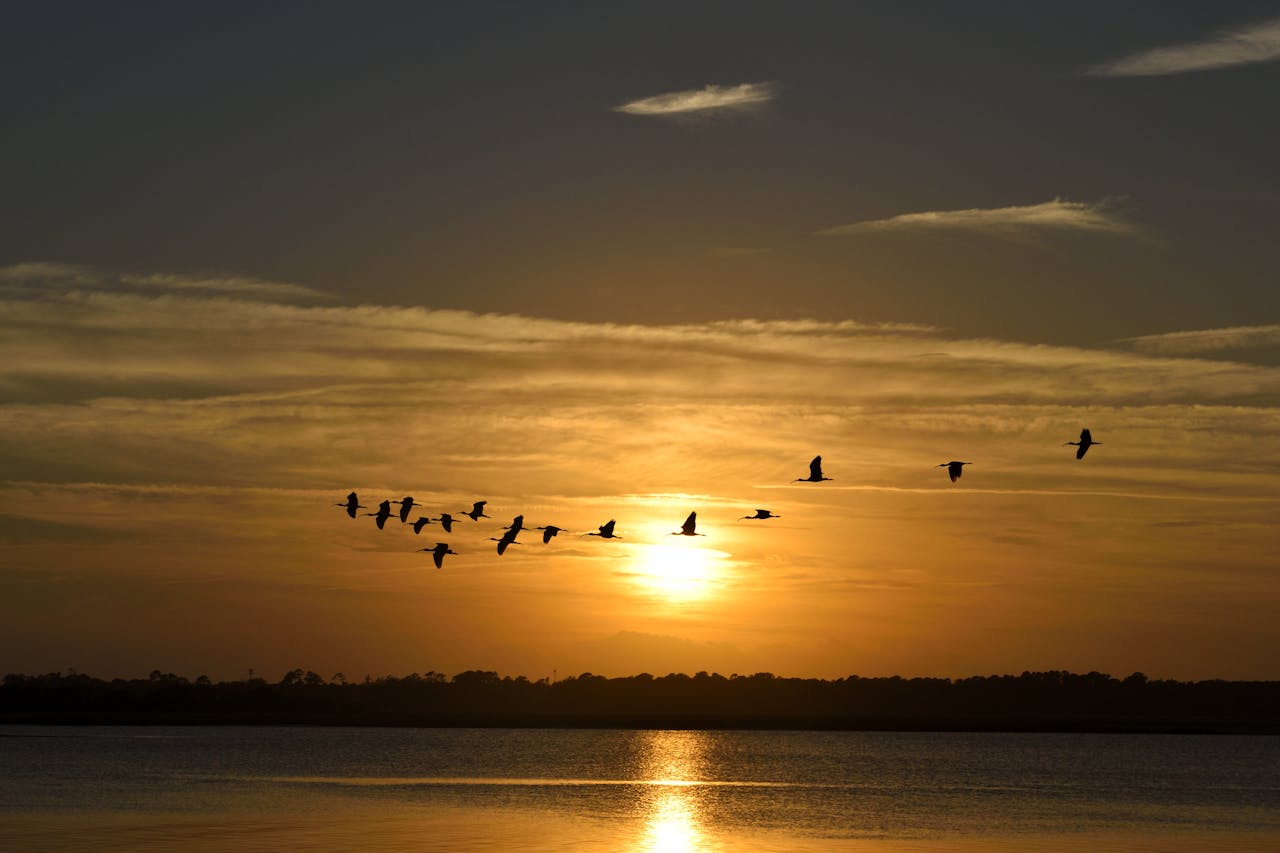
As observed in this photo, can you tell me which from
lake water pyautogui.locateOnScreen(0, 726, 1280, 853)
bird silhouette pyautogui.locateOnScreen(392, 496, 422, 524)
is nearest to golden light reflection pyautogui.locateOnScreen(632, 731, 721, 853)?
lake water pyautogui.locateOnScreen(0, 726, 1280, 853)

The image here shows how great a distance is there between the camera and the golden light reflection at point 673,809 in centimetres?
6725

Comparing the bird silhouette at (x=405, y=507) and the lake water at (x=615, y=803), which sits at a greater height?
the bird silhouette at (x=405, y=507)

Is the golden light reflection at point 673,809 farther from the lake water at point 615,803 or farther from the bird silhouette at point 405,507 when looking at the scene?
the bird silhouette at point 405,507

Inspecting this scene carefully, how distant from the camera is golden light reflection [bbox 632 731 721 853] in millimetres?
67250

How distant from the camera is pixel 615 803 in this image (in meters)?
93.2

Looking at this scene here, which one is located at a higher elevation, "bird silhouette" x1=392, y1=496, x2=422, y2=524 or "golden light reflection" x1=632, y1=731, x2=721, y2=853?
"bird silhouette" x1=392, y1=496, x2=422, y2=524

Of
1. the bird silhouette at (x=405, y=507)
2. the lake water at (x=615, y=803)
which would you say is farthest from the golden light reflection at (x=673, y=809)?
the bird silhouette at (x=405, y=507)

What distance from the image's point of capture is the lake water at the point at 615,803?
67.9 metres

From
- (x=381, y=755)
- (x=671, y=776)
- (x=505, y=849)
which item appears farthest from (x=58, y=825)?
(x=381, y=755)

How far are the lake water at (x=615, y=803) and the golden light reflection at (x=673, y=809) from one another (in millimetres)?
226

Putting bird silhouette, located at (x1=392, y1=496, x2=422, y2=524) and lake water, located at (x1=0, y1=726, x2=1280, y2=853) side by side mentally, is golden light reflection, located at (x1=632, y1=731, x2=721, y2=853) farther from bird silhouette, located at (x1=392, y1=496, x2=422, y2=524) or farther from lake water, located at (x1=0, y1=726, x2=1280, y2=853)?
bird silhouette, located at (x1=392, y1=496, x2=422, y2=524)

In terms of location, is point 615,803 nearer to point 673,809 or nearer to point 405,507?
point 673,809

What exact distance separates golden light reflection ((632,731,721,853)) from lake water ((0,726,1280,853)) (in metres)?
0.23

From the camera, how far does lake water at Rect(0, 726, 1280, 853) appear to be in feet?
223
